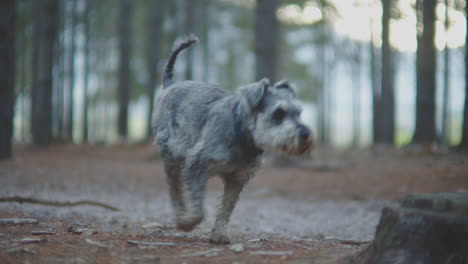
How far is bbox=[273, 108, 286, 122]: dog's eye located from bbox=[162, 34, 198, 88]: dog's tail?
6.80ft

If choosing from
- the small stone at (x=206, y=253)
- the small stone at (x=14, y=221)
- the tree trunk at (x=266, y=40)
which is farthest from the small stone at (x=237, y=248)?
the tree trunk at (x=266, y=40)

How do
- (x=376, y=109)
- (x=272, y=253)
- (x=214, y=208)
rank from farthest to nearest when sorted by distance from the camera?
(x=376, y=109)
(x=214, y=208)
(x=272, y=253)

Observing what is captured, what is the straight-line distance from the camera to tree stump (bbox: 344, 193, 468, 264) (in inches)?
140

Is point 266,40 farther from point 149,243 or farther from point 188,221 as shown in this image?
point 149,243

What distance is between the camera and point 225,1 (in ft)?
104

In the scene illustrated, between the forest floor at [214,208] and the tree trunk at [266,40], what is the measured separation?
9.70 feet

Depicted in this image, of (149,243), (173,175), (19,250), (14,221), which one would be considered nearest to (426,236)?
(149,243)

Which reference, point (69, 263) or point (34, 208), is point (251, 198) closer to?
point (34, 208)

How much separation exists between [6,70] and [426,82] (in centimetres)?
1395

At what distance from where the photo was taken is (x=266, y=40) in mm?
13680

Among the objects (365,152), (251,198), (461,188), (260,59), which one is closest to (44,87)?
(260,59)

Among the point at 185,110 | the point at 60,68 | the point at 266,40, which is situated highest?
the point at 60,68

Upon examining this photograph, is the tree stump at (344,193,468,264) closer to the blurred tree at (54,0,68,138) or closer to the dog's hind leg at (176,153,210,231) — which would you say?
the dog's hind leg at (176,153,210,231)

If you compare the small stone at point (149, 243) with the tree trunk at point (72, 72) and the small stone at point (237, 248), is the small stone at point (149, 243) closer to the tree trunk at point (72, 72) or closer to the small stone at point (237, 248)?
the small stone at point (237, 248)
